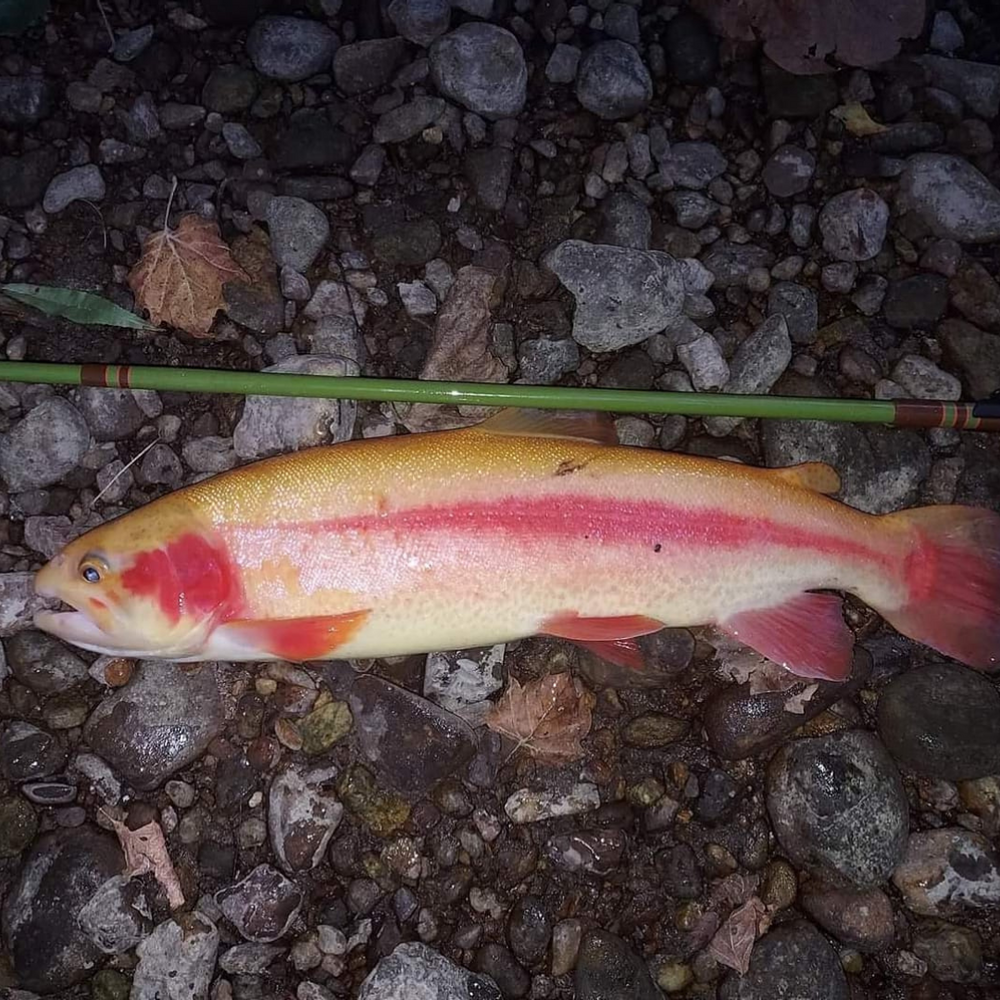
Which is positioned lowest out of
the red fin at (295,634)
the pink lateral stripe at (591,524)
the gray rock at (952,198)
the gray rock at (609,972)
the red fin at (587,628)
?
the gray rock at (609,972)

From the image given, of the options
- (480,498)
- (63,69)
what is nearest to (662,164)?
(480,498)

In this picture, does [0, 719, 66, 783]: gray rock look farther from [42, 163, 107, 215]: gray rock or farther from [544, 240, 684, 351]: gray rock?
[544, 240, 684, 351]: gray rock

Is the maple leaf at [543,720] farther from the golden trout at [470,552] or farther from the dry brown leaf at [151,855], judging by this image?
the dry brown leaf at [151,855]

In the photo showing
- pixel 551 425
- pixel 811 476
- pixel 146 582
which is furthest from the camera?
pixel 811 476

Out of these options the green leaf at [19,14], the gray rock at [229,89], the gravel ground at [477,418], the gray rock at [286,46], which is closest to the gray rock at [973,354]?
the gravel ground at [477,418]

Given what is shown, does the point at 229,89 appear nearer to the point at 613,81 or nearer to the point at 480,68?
the point at 480,68

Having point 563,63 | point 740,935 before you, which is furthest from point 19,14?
point 740,935

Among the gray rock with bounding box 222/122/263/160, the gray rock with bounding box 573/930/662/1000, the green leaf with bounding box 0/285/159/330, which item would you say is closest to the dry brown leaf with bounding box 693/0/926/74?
the gray rock with bounding box 222/122/263/160
